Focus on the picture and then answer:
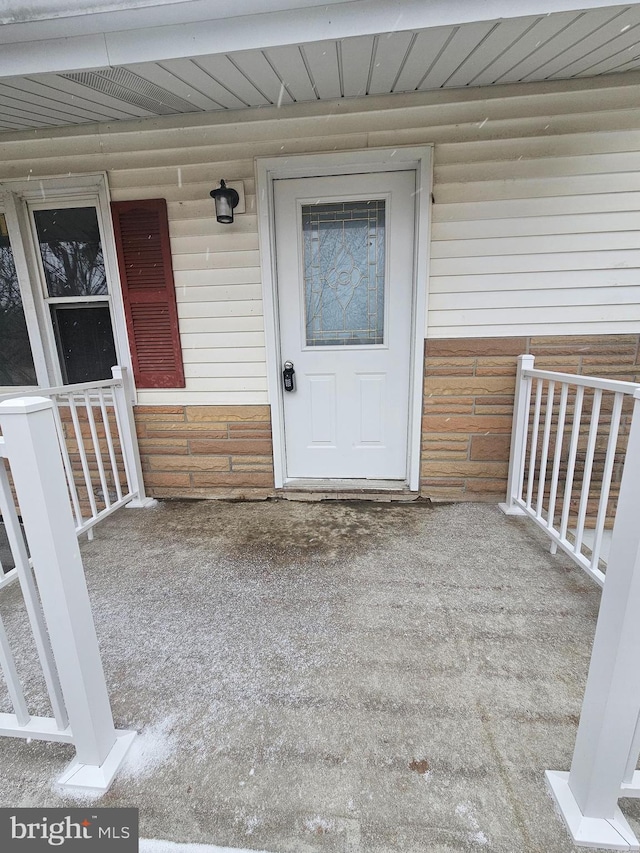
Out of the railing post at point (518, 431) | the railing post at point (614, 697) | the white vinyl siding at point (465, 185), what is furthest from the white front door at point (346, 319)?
the railing post at point (614, 697)

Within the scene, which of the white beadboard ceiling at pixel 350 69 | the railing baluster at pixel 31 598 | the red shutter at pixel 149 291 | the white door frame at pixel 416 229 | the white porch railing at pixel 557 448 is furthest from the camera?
the red shutter at pixel 149 291

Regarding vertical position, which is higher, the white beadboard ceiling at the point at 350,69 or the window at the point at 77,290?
the white beadboard ceiling at the point at 350,69

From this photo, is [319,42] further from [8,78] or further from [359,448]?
[359,448]

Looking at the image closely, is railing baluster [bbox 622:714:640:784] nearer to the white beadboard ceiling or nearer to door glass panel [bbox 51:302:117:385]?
the white beadboard ceiling

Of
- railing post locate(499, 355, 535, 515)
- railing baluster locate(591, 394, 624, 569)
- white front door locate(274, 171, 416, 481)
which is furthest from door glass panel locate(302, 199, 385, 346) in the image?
railing baluster locate(591, 394, 624, 569)

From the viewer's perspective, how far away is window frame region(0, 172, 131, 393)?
2805 millimetres

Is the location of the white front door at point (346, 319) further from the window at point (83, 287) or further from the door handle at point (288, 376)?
the window at point (83, 287)

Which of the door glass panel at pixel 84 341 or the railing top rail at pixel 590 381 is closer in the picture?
the railing top rail at pixel 590 381

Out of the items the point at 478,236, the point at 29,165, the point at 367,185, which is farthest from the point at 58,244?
the point at 478,236

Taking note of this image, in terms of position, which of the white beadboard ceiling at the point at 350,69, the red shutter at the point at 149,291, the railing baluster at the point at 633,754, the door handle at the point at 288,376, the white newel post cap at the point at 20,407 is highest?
the white beadboard ceiling at the point at 350,69

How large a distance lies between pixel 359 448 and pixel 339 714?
1.93 meters

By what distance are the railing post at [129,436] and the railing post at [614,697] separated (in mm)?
2928

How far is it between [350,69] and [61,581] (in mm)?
2696

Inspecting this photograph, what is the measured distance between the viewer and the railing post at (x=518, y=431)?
2572 millimetres
